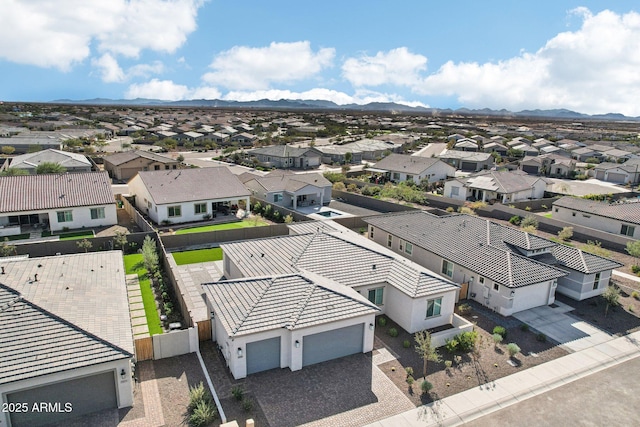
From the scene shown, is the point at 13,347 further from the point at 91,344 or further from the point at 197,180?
the point at 197,180

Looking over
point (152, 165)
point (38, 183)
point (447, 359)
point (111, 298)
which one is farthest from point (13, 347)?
point (152, 165)

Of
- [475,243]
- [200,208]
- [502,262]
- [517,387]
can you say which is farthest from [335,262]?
[200,208]

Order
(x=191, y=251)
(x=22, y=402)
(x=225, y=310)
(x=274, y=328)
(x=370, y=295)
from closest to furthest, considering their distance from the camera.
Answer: (x=22, y=402) < (x=274, y=328) < (x=225, y=310) < (x=370, y=295) < (x=191, y=251)

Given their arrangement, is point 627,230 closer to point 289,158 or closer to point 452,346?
point 452,346

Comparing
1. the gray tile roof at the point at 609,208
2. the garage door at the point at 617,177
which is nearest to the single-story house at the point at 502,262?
the gray tile roof at the point at 609,208

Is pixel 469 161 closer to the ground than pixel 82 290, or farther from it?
farther from it

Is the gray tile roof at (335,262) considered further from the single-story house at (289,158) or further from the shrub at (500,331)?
the single-story house at (289,158)
